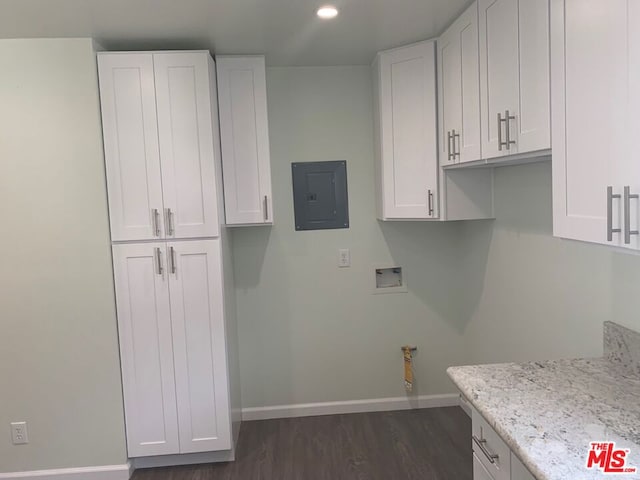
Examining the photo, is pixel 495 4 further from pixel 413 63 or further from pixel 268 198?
pixel 268 198

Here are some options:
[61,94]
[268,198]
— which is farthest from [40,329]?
[268,198]

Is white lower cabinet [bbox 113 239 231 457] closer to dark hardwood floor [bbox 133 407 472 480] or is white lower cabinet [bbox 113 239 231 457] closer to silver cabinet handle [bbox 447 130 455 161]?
dark hardwood floor [bbox 133 407 472 480]

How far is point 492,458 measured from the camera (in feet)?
4.85

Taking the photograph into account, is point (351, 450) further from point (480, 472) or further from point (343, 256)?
point (480, 472)

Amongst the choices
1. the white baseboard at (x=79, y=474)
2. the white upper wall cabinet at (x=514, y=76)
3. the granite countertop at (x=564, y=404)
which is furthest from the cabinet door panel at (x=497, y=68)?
the white baseboard at (x=79, y=474)

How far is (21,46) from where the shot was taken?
2.36m

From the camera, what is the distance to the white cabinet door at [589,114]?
121cm

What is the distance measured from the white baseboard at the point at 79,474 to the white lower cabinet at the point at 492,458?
77.4 inches

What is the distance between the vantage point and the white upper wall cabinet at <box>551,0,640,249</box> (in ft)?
3.84

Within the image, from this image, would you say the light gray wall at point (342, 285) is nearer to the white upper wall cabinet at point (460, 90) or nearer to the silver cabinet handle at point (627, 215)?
the white upper wall cabinet at point (460, 90)

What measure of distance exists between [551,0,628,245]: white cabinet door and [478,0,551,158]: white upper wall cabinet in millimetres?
80

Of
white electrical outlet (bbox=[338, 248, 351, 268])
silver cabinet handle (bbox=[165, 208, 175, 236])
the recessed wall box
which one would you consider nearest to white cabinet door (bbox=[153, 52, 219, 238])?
silver cabinet handle (bbox=[165, 208, 175, 236])

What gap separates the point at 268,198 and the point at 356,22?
1.07 metres

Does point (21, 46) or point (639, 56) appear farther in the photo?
point (21, 46)
